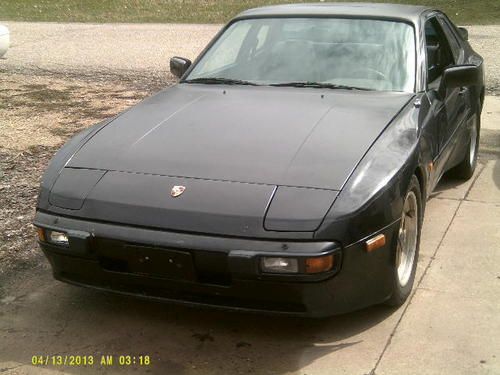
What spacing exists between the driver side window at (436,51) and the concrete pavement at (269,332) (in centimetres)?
119

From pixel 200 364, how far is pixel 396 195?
1.18 meters

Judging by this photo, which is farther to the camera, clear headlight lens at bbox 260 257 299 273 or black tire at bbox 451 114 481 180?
black tire at bbox 451 114 481 180

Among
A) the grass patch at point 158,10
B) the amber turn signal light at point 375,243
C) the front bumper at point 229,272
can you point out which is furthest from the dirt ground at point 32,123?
the grass patch at point 158,10

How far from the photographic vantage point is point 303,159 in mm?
3340

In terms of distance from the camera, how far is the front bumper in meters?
2.98

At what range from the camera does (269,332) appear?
339 cm

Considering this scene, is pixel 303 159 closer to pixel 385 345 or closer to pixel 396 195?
pixel 396 195

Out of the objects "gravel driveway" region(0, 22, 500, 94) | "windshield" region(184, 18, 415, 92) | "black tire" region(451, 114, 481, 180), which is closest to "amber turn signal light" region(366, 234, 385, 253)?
"windshield" region(184, 18, 415, 92)

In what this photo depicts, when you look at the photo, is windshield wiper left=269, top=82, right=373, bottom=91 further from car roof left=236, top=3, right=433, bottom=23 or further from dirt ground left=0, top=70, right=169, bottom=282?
dirt ground left=0, top=70, right=169, bottom=282

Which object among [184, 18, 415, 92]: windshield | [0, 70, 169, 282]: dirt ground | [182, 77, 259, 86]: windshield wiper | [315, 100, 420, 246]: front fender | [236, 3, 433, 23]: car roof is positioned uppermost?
[236, 3, 433, 23]: car roof

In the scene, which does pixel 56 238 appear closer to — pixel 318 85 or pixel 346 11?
pixel 318 85

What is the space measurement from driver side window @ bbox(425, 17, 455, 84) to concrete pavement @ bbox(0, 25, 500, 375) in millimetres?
1190

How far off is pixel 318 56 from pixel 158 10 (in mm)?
15614

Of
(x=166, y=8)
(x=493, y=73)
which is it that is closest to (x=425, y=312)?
(x=493, y=73)
